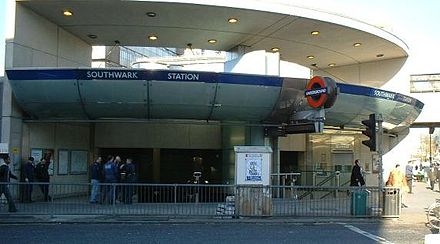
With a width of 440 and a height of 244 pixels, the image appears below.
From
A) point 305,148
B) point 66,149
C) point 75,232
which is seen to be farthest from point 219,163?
point 75,232

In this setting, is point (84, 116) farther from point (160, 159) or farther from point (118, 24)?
point (160, 159)

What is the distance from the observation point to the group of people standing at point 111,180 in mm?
13844

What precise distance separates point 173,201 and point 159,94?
4.89 meters

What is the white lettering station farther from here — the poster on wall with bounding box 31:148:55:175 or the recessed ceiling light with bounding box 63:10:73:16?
the recessed ceiling light with bounding box 63:10:73:16

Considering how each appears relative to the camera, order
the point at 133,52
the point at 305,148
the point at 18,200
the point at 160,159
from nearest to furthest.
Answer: the point at 18,200 → the point at 160,159 → the point at 305,148 → the point at 133,52

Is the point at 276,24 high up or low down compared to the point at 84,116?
up

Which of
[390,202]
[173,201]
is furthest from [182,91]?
[390,202]

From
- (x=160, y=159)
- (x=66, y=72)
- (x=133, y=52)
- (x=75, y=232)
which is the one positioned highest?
(x=133, y=52)

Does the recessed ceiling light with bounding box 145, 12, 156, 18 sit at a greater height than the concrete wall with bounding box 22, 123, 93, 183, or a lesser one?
greater

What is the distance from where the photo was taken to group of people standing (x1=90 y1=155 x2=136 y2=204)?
1384 cm

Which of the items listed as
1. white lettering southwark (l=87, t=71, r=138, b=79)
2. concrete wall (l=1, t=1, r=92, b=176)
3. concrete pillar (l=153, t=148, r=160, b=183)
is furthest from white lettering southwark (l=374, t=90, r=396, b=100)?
concrete wall (l=1, t=1, r=92, b=176)

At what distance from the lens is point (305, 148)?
25562mm

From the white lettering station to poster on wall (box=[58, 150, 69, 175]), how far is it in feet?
27.4

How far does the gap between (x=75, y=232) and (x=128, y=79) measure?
6887 mm
